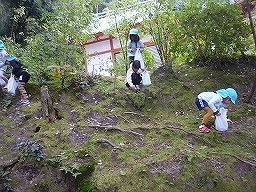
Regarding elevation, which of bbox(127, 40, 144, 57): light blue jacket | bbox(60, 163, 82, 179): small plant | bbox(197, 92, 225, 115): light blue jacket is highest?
bbox(127, 40, 144, 57): light blue jacket

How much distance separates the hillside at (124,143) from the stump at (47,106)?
0.14 m

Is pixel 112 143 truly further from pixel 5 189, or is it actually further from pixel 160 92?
pixel 160 92

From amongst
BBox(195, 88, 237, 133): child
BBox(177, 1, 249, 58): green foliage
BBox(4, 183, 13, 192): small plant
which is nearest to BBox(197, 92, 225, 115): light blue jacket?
BBox(195, 88, 237, 133): child

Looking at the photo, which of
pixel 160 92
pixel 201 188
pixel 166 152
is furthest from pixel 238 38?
pixel 201 188

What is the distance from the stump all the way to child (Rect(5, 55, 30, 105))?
1220mm

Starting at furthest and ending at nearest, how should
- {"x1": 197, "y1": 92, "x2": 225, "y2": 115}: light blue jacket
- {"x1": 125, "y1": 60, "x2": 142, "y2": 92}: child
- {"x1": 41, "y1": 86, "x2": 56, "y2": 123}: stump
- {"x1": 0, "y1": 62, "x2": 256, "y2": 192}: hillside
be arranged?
{"x1": 125, "y1": 60, "x2": 142, "y2": 92}: child
{"x1": 41, "y1": 86, "x2": 56, "y2": 123}: stump
{"x1": 197, "y1": 92, "x2": 225, "y2": 115}: light blue jacket
{"x1": 0, "y1": 62, "x2": 256, "y2": 192}: hillside

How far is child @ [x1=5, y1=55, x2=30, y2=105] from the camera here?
24.1 ft

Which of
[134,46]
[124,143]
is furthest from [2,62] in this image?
[124,143]

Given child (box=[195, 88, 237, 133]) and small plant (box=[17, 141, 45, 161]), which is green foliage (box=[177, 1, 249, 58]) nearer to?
child (box=[195, 88, 237, 133])

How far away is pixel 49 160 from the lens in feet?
17.9

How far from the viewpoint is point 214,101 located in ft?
20.5

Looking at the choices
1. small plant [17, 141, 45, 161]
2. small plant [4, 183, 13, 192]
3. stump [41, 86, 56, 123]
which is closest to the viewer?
small plant [4, 183, 13, 192]

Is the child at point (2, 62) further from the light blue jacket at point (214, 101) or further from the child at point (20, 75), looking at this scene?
the light blue jacket at point (214, 101)

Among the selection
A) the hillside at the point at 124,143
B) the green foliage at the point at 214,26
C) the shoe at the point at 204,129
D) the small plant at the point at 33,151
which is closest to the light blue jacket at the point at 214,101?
the shoe at the point at 204,129
